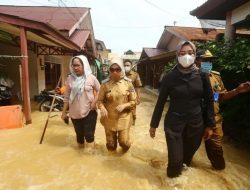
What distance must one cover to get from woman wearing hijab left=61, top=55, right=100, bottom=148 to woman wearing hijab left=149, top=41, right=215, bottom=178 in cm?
163

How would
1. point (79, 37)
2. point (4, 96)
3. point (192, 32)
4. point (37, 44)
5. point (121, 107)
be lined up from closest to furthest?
1. point (121, 107)
2. point (4, 96)
3. point (37, 44)
4. point (79, 37)
5. point (192, 32)

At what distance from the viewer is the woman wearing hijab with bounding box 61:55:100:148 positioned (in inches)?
194

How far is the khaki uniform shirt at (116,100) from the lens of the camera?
4.64 m

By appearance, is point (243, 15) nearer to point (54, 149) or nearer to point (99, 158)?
point (99, 158)

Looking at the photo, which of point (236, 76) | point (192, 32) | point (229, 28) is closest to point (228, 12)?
point (229, 28)

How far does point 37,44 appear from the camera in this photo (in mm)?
12898

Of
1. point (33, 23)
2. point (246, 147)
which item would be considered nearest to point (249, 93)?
point (246, 147)

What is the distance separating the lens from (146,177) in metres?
4.15

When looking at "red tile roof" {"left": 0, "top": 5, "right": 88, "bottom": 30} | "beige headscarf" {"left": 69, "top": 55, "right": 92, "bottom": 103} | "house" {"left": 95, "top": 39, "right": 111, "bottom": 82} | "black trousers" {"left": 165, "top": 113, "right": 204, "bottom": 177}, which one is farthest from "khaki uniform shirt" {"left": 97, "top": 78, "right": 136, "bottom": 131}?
"house" {"left": 95, "top": 39, "right": 111, "bottom": 82}

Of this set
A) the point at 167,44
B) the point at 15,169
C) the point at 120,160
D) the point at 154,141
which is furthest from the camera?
the point at 167,44

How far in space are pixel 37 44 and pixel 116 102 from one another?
9494 mm

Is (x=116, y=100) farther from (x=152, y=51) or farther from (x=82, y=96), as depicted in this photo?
(x=152, y=51)

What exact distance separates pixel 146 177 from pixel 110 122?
3.66ft

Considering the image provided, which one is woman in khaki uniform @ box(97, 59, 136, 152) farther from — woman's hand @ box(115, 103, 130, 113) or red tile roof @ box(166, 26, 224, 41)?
red tile roof @ box(166, 26, 224, 41)
